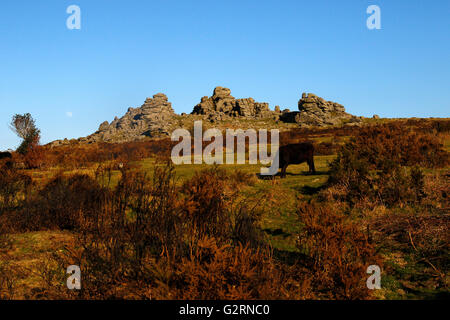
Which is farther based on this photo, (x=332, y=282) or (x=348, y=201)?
(x=348, y=201)

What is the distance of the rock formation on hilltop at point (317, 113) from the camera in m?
99.8

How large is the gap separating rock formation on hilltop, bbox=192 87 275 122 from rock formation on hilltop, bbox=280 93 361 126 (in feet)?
49.0

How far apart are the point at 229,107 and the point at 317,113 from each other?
146 ft

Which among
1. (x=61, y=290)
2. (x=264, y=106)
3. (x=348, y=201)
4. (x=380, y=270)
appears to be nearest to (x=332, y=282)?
(x=380, y=270)

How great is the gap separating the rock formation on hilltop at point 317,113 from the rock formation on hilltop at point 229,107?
14935mm

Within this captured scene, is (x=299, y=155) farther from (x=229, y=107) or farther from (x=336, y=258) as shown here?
(x=229, y=107)

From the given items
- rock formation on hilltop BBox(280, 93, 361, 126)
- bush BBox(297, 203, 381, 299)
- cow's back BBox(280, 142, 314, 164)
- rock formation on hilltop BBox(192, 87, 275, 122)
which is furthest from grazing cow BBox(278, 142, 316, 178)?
rock formation on hilltop BBox(192, 87, 275, 122)

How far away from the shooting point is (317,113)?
11081 cm

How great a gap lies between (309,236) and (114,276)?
4414 millimetres

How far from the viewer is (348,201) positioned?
11.1 metres

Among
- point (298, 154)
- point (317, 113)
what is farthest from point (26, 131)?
point (317, 113)

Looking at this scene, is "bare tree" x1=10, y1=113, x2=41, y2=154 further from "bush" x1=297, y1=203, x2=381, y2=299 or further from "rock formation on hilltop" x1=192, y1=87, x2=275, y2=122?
"rock formation on hilltop" x1=192, y1=87, x2=275, y2=122

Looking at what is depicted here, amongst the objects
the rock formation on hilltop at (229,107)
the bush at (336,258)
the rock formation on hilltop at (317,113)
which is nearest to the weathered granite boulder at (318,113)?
the rock formation on hilltop at (317,113)
